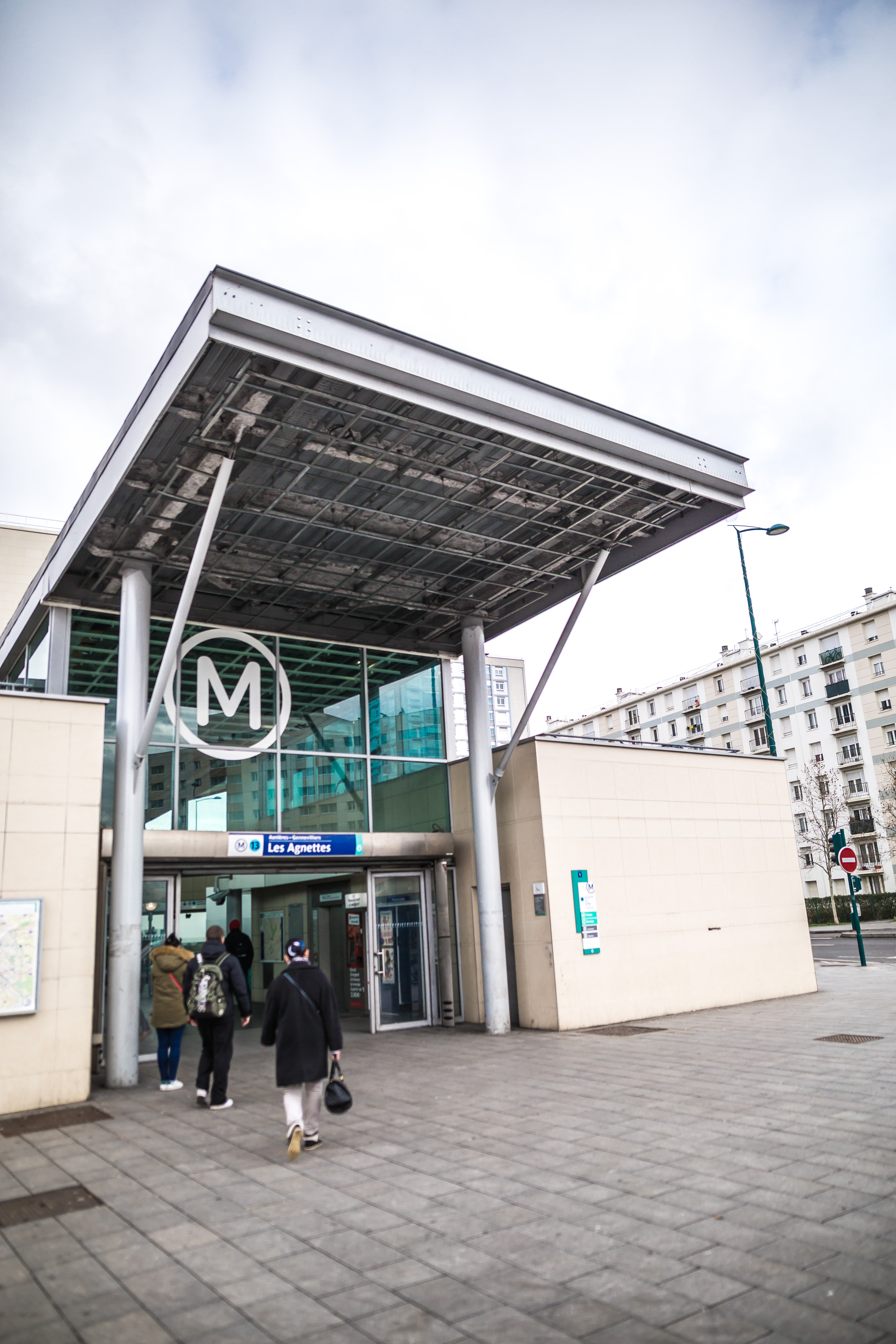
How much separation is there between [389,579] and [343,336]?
576 cm

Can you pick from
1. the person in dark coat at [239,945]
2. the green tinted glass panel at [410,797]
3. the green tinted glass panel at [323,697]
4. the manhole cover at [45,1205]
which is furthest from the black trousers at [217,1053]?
the green tinted glass panel at [410,797]

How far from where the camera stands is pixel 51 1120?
9.13 m

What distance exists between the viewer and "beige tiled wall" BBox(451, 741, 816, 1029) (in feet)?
47.5

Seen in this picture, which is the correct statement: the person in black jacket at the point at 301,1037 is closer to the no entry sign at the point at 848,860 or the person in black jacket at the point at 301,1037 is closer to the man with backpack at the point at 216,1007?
the man with backpack at the point at 216,1007

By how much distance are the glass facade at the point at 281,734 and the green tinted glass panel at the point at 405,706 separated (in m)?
0.02

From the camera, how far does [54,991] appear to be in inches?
404

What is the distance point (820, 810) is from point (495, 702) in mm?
79757

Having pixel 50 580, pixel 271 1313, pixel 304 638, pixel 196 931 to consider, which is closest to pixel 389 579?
pixel 304 638

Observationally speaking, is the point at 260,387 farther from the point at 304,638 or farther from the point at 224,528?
the point at 304,638

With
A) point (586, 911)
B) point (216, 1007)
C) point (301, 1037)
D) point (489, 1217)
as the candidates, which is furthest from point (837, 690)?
point (489, 1217)

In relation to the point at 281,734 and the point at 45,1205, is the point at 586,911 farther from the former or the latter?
the point at 45,1205

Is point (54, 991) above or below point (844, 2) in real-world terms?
below

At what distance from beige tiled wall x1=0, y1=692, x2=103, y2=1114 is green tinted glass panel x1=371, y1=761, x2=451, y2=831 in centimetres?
563

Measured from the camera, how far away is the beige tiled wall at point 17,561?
79.0ft
